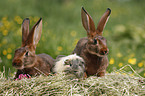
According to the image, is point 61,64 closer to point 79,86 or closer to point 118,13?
point 79,86

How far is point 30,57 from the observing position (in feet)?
12.3

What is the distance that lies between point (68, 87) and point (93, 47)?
772 mm

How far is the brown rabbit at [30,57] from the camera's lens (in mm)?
3607

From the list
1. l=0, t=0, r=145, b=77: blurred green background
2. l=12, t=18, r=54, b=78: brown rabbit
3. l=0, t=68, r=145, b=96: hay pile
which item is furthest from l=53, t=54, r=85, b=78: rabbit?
l=0, t=0, r=145, b=77: blurred green background

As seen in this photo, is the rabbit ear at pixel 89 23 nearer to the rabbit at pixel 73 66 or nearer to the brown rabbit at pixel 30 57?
the rabbit at pixel 73 66

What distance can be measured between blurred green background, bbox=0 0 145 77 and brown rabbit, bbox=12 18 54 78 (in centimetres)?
60

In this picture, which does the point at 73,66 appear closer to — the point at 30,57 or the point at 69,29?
the point at 30,57

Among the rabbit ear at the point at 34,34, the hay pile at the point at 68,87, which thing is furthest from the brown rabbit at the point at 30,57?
the hay pile at the point at 68,87

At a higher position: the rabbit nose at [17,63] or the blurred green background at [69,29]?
the blurred green background at [69,29]

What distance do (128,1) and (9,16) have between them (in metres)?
9.98

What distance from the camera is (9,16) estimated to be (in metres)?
8.76

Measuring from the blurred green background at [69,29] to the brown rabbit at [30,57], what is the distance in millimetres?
600

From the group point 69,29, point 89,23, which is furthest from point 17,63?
point 69,29

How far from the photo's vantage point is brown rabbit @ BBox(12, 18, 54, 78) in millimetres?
3607
